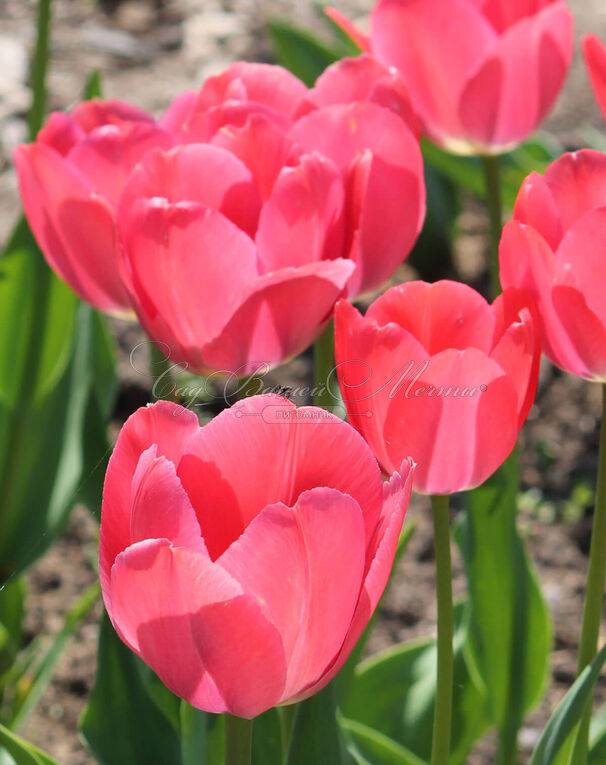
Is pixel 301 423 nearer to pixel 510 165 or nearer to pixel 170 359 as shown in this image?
pixel 170 359

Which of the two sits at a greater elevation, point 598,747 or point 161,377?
point 161,377

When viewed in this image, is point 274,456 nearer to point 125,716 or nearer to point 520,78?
point 125,716

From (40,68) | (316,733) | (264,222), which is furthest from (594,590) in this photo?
(40,68)

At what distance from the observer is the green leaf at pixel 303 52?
1.68 m

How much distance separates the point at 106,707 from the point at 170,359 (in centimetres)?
27

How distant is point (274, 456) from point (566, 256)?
0.18 m

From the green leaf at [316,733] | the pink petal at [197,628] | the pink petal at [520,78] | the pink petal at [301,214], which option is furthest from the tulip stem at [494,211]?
the pink petal at [197,628]

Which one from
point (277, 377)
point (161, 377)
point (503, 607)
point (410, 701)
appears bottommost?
point (277, 377)

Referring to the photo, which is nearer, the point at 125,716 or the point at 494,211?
the point at 125,716

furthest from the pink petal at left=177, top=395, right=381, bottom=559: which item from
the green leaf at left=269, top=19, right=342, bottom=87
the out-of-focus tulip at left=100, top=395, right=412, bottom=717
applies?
the green leaf at left=269, top=19, right=342, bottom=87

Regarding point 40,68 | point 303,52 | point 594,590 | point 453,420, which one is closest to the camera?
point 453,420

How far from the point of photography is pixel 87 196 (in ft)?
2.16

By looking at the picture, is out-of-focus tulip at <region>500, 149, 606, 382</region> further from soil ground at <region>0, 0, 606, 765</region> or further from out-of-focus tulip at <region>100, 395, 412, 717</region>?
soil ground at <region>0, 0, 606, 765</region>

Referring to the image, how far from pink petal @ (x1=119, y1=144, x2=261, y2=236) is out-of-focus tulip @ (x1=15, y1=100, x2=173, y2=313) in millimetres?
48
